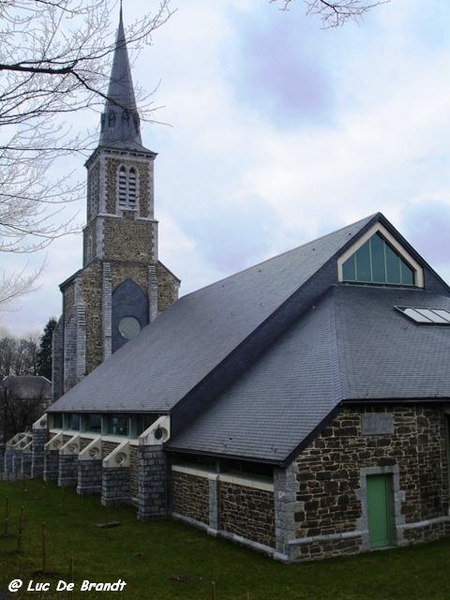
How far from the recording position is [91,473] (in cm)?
2230

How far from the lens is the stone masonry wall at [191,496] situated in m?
15.7

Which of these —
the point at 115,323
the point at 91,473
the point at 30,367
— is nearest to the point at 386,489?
the point at 91,473

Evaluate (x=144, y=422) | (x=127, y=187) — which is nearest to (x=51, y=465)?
(x=144, y=422)

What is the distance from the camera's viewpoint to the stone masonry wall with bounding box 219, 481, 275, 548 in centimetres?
1299

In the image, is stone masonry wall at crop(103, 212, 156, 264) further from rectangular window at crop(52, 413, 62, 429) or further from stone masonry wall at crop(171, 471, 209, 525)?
stone masonry wall at crop(171, 471, 209, 525)

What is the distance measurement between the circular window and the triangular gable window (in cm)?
1874

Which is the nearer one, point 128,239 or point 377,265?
point 377,265

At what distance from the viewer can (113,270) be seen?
37.5 m

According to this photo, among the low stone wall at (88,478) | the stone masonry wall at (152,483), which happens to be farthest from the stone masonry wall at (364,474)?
the low stone wall at (88,478)

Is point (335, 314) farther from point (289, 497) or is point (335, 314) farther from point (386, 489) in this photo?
point (289, 497)

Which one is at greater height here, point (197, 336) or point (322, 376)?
point (197, 336)

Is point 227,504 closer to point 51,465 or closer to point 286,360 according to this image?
point 286,360

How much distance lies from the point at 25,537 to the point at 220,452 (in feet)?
17.5

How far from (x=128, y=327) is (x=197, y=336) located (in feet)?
48.9
